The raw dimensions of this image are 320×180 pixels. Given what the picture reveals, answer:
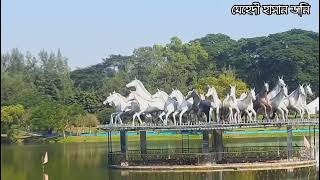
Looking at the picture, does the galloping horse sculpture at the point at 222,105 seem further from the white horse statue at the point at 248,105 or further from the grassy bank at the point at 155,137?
the grassy bank at the point at 155,137

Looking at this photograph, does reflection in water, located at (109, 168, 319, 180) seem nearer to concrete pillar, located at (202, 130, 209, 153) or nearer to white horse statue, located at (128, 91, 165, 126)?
concrete pillar, located at (202, 130, 209, 153)

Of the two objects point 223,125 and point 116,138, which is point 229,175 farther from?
point 116,138

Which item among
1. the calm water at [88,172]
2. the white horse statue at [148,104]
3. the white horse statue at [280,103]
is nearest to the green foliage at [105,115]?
the calm water at [88,172]

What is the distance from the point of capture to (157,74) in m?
80.4

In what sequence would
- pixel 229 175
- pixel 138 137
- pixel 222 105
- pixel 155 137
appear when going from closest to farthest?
pixel 229 175 < pixel 222 105 < pixel 155 137 < pixel 138 137

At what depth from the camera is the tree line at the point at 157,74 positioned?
6519cm

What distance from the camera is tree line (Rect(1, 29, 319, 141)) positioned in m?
65.2

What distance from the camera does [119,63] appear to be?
358 feet

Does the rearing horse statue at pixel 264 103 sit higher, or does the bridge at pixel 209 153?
the rearing horse statue at pixel 264 103

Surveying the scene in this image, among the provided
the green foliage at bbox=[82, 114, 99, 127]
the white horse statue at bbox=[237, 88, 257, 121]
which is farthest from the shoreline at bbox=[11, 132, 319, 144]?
the white horse statue at bbox=[237, 88, 257, 121]

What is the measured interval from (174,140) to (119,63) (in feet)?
165

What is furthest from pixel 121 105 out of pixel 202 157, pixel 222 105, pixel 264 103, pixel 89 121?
pixel 89 121

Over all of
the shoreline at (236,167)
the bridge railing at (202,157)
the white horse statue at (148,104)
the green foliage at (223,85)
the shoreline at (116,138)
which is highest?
the green foliage at (223,85)

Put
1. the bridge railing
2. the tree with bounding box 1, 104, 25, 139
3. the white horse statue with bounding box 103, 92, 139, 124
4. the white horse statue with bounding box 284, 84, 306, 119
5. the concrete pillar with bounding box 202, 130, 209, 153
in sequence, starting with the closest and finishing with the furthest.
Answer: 1. the concrete pillar with bounding box 202, 130, 209, 153
2. the bridge railing
3. the white horse statue with bounding box 284, 84, 306, 119
4. the white horse statue with bounding box 103, 92, 139, 124
5. the tree with bounding box 1, 104, 25, 139
